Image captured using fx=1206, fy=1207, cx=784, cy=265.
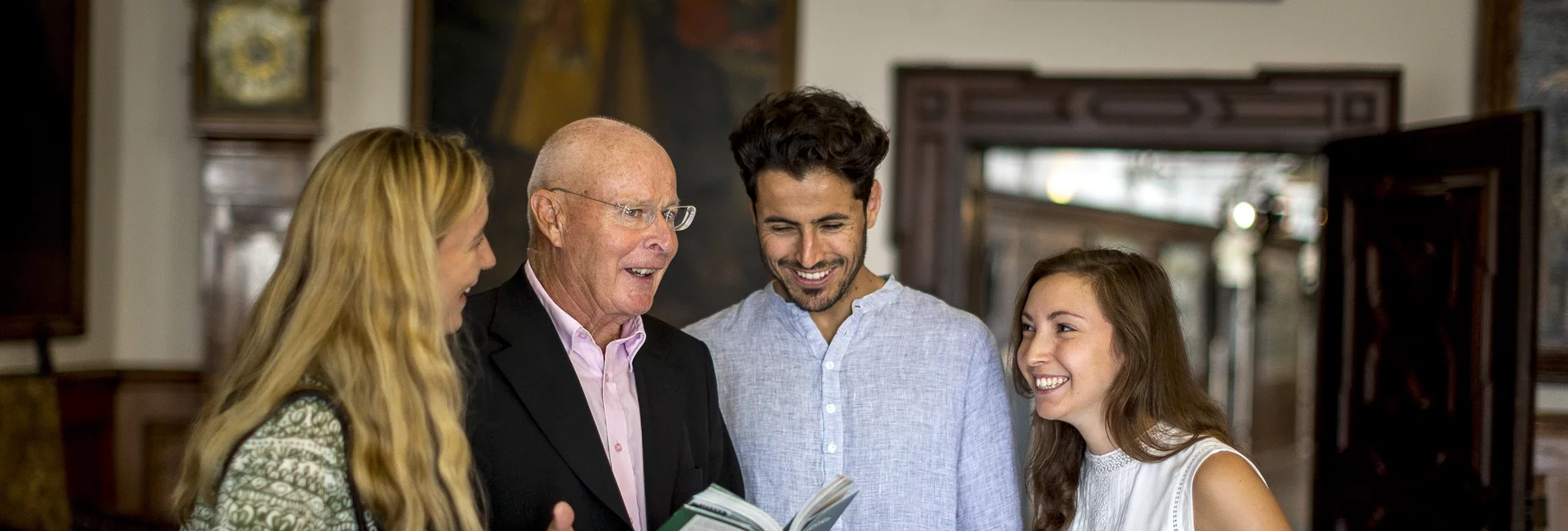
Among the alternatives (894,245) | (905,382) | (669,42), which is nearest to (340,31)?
(669,42)

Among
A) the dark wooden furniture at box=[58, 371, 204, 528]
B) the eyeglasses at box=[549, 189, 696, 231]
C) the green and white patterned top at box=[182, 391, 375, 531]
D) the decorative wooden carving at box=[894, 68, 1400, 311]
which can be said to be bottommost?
the dark wooden furniture at box=[58, 371, 204, 528]

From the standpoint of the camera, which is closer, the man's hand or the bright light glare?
the man's hand

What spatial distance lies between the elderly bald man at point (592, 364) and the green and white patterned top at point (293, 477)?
1.53 ft

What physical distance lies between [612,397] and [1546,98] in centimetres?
490

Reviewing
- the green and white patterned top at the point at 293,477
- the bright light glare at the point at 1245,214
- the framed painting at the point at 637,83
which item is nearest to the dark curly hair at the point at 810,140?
the green and white patterned top at the point at 293,477

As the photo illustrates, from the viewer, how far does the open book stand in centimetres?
170

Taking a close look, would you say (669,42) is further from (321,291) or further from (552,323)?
(321,291)

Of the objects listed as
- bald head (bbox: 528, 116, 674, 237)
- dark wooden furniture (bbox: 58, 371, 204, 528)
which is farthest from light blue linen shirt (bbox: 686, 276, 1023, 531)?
dark wooden furniture (bbox: 58, 371, 204, 528)

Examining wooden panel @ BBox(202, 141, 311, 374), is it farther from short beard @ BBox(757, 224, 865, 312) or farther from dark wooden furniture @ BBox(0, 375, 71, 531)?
short beard @ BBox(757, 224, 865, 312)

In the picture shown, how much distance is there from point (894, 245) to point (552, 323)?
3.70m

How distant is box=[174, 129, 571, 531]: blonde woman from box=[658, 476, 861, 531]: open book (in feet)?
0.98

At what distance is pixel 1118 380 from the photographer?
2.27 meters

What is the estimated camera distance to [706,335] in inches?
105

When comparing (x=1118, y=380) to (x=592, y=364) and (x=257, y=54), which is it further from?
(x=257, y=54)
